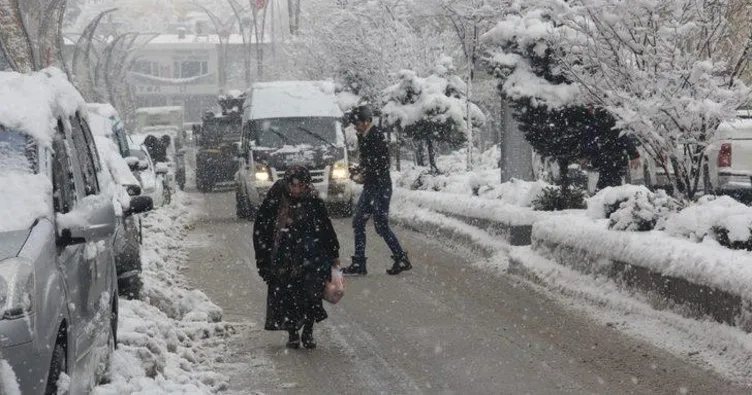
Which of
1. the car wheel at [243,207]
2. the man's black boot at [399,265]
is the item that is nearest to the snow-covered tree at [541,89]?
the man's black boot at [399,265]

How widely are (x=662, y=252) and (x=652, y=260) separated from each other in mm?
143

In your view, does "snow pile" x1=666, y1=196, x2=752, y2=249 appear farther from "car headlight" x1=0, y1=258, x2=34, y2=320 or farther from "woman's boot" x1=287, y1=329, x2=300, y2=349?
"car headlight" x1=0, y1=258, x2=34, y2=320

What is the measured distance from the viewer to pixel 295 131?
23812 mm

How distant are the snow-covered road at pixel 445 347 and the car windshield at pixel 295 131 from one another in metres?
9.75

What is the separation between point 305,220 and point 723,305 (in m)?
3.25

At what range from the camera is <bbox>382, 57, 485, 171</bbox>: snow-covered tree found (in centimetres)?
2636

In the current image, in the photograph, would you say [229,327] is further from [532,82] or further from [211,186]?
[211,186]

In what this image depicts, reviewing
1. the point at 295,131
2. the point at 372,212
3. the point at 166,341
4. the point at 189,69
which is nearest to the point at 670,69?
the point at 372,212

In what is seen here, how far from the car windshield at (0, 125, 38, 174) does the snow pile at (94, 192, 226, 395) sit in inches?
50.5

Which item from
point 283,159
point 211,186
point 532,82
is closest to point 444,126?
point 283,159

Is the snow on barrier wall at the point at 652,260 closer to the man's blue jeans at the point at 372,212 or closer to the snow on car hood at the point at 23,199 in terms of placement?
the man's blue jeans at the point at 372,212

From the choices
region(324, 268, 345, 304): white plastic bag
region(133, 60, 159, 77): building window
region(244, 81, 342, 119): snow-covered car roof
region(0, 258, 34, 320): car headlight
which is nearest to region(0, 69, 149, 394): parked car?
region(0, 258, 34, 320): car headlight

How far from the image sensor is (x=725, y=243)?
9.68 metres

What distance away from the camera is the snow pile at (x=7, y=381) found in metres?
4.64
